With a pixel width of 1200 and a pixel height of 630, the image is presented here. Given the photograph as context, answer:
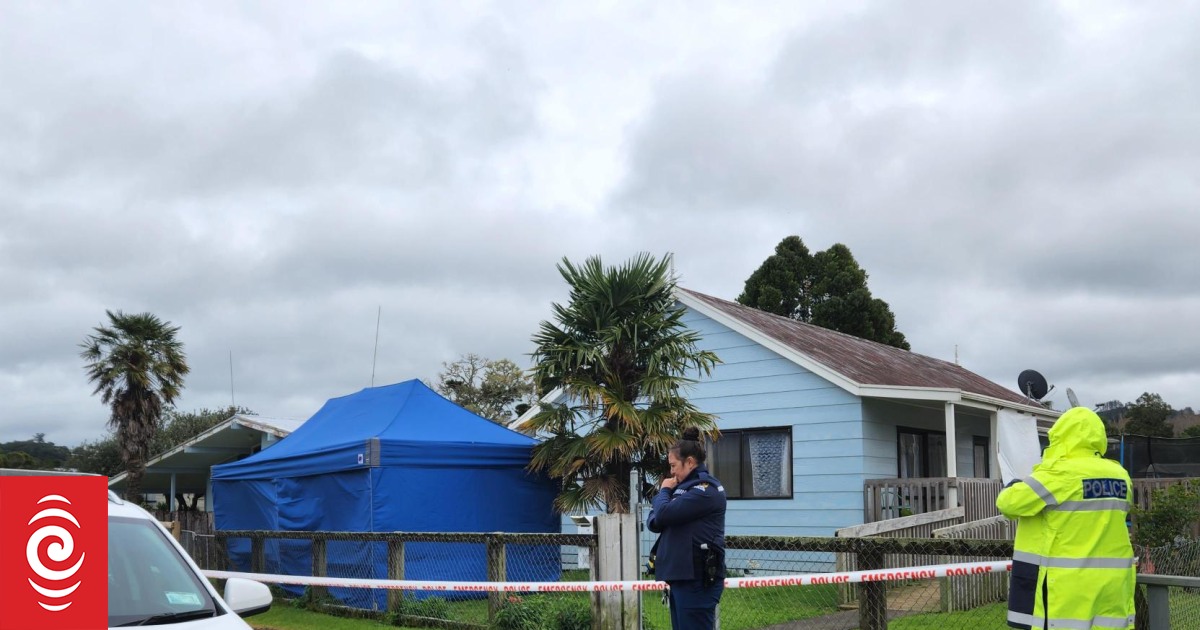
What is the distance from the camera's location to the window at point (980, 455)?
1986 cm

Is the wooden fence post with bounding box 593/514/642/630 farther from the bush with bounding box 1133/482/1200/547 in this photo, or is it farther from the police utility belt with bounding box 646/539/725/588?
the bush with bounding box 1133/482/1200/547

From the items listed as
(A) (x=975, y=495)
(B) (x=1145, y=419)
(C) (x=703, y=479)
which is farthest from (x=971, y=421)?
(B) (x=1145, y=419)

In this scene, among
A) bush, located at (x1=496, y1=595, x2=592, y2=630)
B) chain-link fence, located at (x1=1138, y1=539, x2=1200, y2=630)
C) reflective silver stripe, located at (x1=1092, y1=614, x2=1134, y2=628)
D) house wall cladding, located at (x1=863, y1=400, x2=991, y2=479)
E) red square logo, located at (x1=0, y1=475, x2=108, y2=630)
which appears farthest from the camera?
house wall cladding, located at (x1=863, y1=400, x2=991, y2=479)

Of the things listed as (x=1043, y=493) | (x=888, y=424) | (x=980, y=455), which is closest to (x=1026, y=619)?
(x=1043, y=493)

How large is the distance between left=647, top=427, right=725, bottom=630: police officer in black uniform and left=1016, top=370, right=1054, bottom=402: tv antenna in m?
4.88

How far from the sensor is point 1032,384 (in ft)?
33.1

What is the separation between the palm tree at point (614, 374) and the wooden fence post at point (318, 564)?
9.30ft

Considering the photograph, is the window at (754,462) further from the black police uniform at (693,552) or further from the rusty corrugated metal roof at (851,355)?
the black police uniform at (693,552)

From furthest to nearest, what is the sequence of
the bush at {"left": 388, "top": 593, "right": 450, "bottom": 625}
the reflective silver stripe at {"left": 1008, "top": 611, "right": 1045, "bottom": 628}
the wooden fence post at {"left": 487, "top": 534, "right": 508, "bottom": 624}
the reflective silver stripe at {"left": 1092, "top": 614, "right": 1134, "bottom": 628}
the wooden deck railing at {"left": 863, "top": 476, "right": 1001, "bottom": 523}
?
the wooden deck railing at {"left": 863, "top": 476, "right": 1001, "bottom": 523}
the bush at {"left": 388, "top": 593, "right": 450, "bottom": 625}
the wooden fence post at {"left": 487, "top": 534, "right": 508, "bottom": 624}
the reflective silver stripe at {"left": 1008, "top": 611, "right": 1045, "bottom": 628}
the reflective silver stripe at {"left": 1092, "top": 614, "right": 1134, "bottom": 628}

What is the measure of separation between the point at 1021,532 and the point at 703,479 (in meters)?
1.86

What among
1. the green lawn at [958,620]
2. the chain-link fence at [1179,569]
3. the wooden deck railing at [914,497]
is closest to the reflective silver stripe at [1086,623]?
the chain-link fence at [1179,569]

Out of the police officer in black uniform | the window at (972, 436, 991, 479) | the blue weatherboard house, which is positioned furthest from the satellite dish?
the window at (972, 436, 991, 479)

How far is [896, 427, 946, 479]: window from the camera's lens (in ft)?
53.1

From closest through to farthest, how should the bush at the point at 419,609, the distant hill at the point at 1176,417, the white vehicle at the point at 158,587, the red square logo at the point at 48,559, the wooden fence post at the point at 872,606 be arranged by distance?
the red square logo at the point at 48,559
the white vehicle at the point at 158,587
the wooden fence post at the point at 872,606
the bush at the point at 419,609
the distant hill at the point at 1176,417
